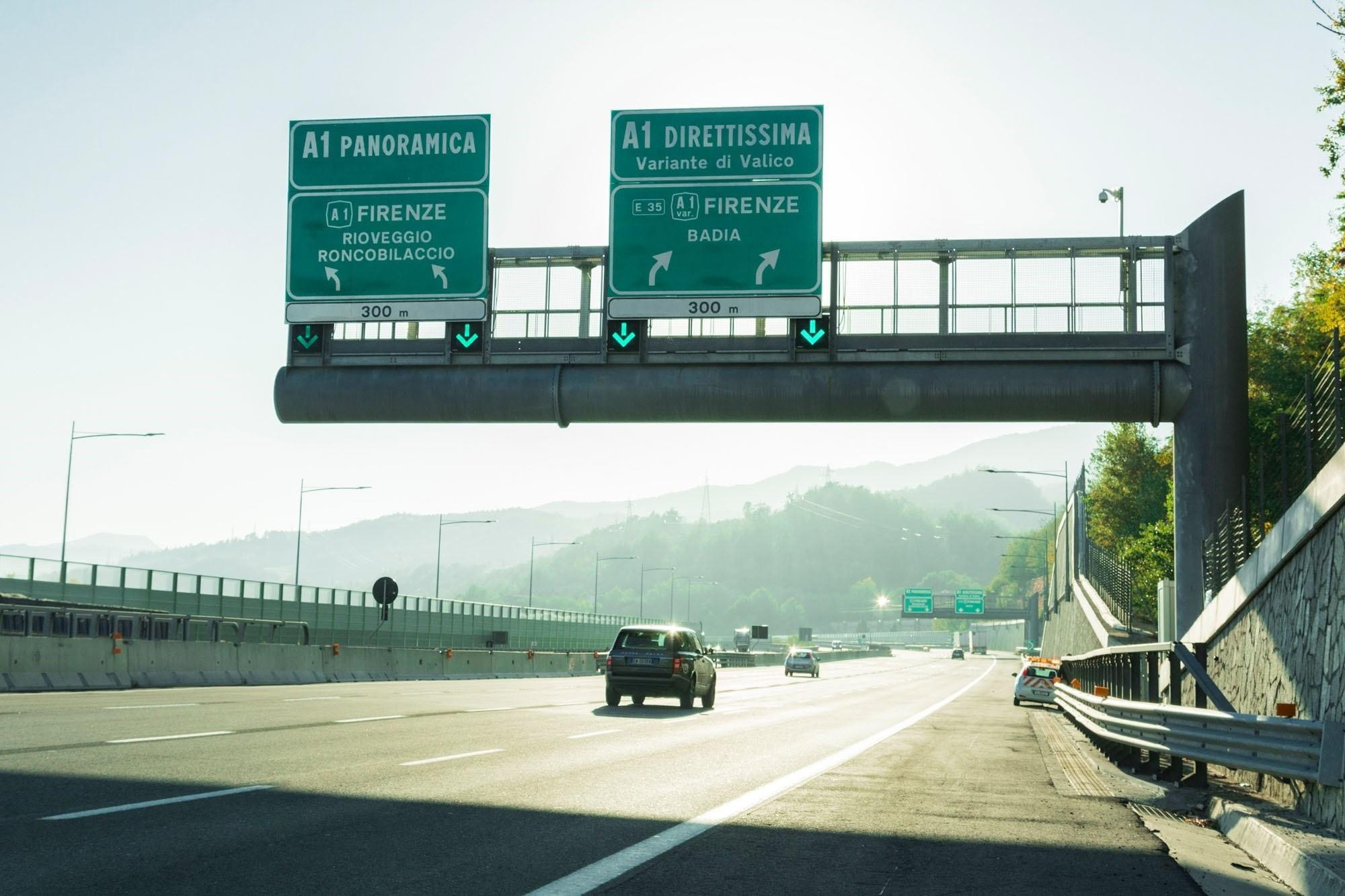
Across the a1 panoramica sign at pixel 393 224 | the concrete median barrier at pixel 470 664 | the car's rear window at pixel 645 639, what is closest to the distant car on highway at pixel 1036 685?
the car's rear window at pixel 645 639

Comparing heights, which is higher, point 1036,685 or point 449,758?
point 449,758

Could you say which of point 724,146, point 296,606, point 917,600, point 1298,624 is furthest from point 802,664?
point 917,600

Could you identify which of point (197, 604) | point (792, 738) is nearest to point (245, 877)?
point (792, 738)

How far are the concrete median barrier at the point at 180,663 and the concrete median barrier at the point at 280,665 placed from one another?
480 millimetres

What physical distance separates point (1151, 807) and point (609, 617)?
318ft

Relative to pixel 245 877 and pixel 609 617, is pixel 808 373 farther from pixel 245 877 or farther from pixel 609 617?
pixel 609 617

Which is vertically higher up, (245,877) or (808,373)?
(808,373)

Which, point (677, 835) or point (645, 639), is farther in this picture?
point (645, 639)

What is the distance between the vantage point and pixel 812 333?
22.4 m

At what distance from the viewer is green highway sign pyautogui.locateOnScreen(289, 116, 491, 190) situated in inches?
909

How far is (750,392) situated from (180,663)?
48.1 feet

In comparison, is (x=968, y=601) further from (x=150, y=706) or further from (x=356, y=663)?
(x=150, y=706)

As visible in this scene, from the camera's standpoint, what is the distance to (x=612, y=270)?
22.8 metres

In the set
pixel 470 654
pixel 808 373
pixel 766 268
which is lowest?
pixel 470 654
